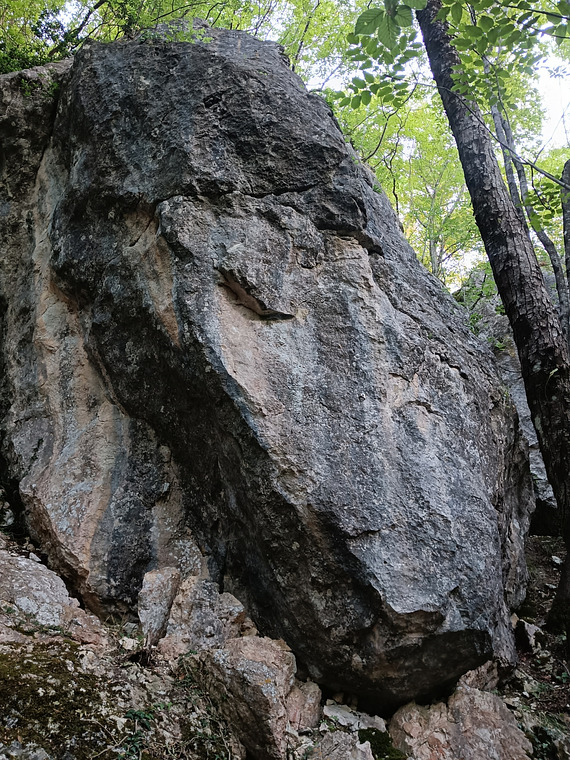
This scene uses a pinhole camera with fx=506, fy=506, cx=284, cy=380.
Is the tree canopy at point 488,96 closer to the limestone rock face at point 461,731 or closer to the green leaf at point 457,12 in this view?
the green leaf at point 457,12

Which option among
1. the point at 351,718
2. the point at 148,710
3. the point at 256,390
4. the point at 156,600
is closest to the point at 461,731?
the point at 351,718

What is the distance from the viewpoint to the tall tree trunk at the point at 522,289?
4.79 m

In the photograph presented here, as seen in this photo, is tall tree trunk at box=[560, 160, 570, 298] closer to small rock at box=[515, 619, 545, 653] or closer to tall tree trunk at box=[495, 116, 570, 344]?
tall tree trunk at box=[495, 116, 570, 344]

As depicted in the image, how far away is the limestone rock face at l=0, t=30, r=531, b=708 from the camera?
383 centimetres

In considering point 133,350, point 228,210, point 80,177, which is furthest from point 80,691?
point 80,177

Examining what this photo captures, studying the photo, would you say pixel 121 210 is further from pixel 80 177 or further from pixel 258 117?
pixel 258 117

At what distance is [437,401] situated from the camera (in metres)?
4.63

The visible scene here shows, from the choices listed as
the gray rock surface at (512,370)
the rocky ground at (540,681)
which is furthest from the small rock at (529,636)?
the gray rock surface at (512,370)

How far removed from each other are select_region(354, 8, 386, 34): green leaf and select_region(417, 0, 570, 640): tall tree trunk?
1893 millimetres

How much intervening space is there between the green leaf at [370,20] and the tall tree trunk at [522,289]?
1.89 meters

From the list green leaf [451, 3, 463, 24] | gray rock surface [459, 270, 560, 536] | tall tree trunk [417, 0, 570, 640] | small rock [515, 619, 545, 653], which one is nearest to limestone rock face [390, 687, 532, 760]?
small rock [515, 619, 545, 653]

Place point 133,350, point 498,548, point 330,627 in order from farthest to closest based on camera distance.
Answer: point 133,350 → point 498,548 → point 330,627

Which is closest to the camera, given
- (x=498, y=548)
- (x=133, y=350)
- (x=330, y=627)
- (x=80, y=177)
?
(x=330, y=627)

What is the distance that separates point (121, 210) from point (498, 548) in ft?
15.7
